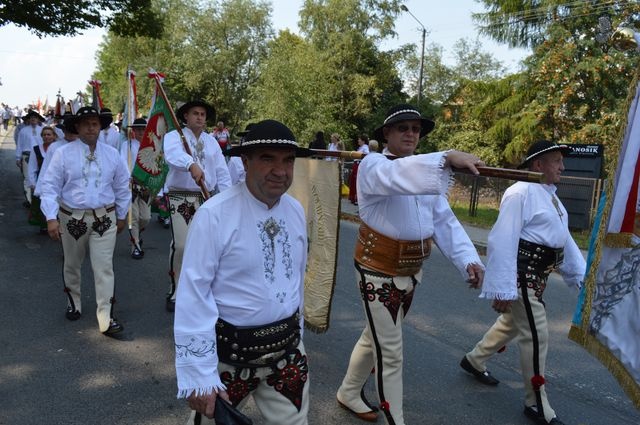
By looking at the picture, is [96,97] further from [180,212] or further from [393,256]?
[393,256]

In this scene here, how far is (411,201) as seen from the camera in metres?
3.31

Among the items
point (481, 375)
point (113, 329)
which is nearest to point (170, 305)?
point (113, 329)

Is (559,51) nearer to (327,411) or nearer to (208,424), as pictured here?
(327,411)

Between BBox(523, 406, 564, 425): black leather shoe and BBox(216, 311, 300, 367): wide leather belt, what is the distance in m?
2.33

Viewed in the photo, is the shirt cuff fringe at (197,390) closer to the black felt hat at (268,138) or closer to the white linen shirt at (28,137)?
the black felt hat at (268,138)

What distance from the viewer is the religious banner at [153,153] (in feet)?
18.9

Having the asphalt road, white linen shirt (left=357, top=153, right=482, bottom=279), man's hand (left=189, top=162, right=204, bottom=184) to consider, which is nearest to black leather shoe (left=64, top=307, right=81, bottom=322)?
the asphalt road

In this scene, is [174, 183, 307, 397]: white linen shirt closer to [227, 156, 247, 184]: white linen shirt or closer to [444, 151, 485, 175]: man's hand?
[444, 151, 485, 175]: man's hand

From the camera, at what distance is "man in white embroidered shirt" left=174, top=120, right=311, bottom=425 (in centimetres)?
225

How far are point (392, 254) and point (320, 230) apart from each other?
0.46 metres

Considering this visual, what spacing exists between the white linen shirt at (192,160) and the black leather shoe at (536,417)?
3.58 meters

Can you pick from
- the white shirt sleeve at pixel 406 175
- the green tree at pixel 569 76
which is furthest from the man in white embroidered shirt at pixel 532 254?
the green tree at pixel 569 76

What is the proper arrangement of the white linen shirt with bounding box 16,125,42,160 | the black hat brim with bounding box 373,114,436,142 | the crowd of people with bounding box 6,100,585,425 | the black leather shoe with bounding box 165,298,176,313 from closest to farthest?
the crowd of people with bounding box 6,100,585,425
the black hat brim with bounding box 373,114,436,142
the black leather shoe with bounding box 165,298,176,313
the white linen shirt with bounding box 16,125,42,160

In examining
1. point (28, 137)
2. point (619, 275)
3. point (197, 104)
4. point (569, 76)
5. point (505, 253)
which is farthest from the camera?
point (569, 76)
